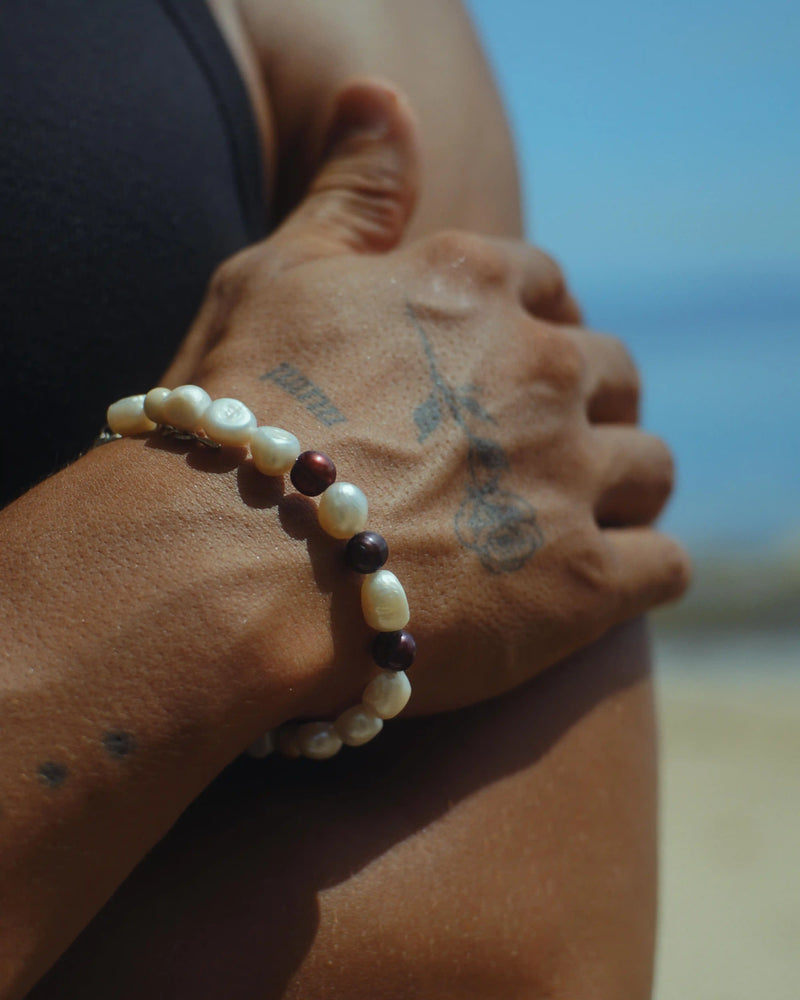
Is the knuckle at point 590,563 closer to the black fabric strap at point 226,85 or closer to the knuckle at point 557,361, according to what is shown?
the knuckle at point 557,361

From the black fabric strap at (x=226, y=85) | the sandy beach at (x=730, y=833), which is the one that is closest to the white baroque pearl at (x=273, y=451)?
the black fabric strap at (x=226, y=85)

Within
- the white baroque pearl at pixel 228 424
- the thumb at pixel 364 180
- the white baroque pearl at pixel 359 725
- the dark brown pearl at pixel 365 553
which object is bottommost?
the white baroque pearl at pixel 359 725

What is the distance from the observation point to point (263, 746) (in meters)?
0.83

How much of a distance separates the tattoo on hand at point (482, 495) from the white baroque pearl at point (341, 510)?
0.39 ft

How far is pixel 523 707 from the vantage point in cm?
95

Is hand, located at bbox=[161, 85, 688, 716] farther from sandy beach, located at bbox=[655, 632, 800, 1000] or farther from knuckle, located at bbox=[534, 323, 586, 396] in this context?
sandy beach, located at bbox=[655, 632, 800, 1000]

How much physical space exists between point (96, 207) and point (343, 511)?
452 mm

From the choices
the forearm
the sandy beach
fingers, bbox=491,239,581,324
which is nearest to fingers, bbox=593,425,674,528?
fingers, bbox=491,239,581,324

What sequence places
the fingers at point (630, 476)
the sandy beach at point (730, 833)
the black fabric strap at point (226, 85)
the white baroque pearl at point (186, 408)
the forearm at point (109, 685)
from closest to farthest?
1. the forearm at point (109, 685)
2. the white baroque pearl at point (186, 408)
3. the fingers at point (630, 476)
4. the black fabric strap at point (226, 85)
5. the sandy beach at point (730, 833)

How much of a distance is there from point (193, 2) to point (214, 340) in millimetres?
469

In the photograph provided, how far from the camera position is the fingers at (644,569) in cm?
100

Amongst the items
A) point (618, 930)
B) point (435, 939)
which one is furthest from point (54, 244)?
point (618, 930)

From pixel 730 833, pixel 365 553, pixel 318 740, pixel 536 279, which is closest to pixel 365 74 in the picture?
pixel 536 279

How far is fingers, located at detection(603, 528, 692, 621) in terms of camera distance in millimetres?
996
